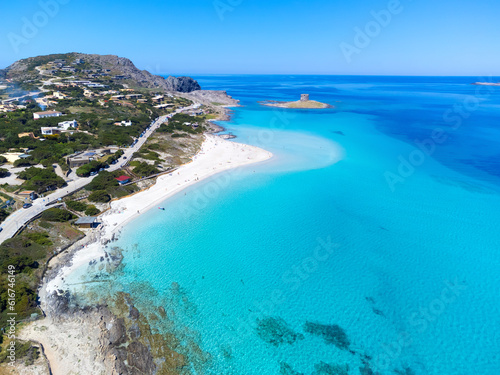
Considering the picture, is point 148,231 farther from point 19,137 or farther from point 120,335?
point 19,137

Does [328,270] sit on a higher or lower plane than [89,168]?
lower

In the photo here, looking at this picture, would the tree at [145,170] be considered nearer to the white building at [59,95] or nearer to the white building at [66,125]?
the white building at [66,125]

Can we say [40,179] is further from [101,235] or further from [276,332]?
[276,332]

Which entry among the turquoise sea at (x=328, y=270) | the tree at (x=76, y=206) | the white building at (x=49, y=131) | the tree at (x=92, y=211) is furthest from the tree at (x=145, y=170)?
the white building at (x=49, y=131)

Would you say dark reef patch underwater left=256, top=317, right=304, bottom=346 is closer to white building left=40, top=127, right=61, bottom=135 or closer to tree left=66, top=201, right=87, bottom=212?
tree left=66, top=201, right=87, bottom=212

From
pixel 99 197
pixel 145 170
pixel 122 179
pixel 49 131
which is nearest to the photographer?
pixel 99 197

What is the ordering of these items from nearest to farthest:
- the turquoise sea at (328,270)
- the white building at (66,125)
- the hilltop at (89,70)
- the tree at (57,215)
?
the turquoise sea at (328,270), the tree at (57,215), the white building at (66,125), the hilltop at (89,70)

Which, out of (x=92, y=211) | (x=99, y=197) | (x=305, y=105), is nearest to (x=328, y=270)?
(x=92, y=211)
